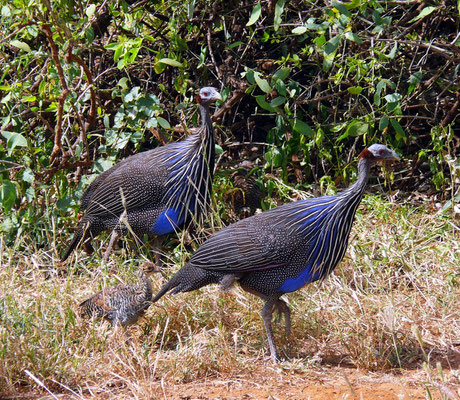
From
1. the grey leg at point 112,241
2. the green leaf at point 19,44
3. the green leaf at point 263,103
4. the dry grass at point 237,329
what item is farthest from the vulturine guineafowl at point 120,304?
the green leaf at point 19,44

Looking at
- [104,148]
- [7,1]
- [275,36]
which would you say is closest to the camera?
[7,1]

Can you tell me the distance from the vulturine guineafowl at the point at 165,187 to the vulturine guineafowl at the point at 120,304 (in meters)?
0.79

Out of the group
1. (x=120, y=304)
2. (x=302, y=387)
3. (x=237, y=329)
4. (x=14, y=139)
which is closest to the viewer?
(x=302, y=387)

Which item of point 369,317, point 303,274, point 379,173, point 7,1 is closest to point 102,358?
point 303,274

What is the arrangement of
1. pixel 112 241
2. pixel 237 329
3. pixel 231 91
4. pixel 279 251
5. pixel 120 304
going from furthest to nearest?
pixel 231 91, pixel 112 241, pixel 120 304, pixel 237 329, pixel 279 251

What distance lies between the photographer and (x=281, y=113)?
5.53 metres

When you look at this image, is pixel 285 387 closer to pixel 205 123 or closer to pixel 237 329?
pixel 237 329

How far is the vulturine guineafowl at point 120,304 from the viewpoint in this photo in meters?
4.13

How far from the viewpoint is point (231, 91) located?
616cm

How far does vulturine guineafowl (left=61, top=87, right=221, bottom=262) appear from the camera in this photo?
505 centimetres

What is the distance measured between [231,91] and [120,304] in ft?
8.33

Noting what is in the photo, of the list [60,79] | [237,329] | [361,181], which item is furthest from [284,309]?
[60,79]

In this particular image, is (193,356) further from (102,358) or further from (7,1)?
(7,1)

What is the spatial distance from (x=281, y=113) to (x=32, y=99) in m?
1.81
